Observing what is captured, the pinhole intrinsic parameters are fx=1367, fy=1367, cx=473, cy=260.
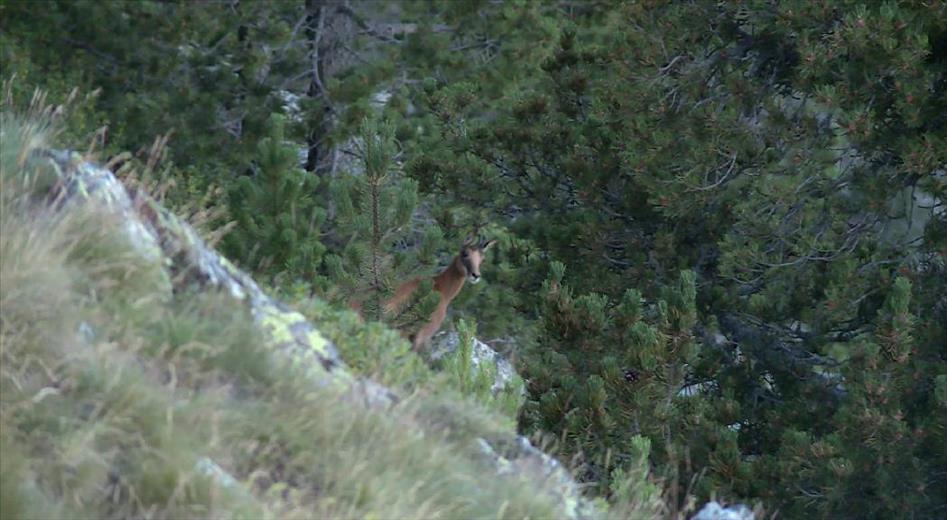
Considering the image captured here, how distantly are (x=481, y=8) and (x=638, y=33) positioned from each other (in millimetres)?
7298

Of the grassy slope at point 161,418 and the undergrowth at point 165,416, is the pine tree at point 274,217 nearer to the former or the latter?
the undergrowth at point 165,416

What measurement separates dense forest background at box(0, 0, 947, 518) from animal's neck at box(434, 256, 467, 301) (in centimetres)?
19

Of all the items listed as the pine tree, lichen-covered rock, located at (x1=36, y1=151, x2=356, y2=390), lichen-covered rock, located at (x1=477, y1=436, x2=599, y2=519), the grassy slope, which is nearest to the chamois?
the pine tree

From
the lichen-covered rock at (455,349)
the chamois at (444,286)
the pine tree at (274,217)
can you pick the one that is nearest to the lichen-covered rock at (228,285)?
the pine tree at (274,217)

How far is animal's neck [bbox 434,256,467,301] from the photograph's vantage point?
12.0 m

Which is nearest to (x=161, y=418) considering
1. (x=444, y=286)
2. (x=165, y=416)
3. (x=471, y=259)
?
(x=165, y=416)

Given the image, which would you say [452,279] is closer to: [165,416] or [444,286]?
[444,286]

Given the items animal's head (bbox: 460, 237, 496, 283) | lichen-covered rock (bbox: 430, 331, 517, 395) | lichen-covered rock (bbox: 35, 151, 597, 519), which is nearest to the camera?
lichen-covered rock (bbox: 35, 151, 597, 519)

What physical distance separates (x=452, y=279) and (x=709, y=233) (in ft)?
11.9

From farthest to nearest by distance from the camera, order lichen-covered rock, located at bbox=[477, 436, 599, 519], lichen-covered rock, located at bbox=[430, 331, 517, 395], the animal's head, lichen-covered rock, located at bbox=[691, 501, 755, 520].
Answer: the animal's head
lichen-covered rock, located at bbox=[430, 331, 517, 395]
lichen-covered rock, located at bbox=[691, 501, 755, 520]
lichen-covered rock, located at bbox=[477, 436, 599, 519]

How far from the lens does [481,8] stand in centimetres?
2147

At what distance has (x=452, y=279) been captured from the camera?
39.8 ft

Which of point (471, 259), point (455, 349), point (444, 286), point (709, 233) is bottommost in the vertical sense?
point (709, 233)

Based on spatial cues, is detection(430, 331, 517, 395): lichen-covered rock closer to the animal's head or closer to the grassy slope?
the animal's head
